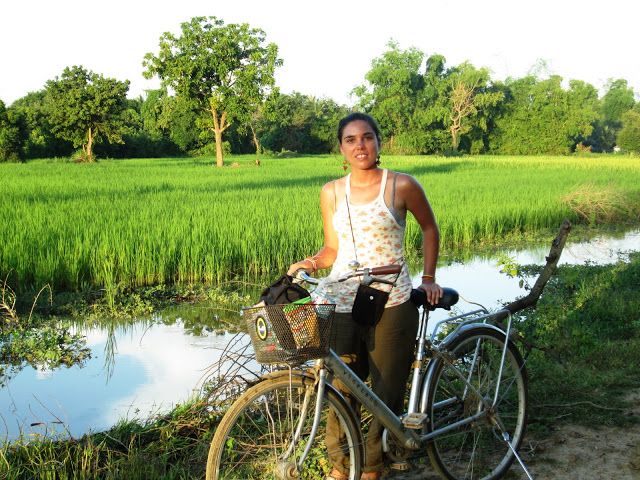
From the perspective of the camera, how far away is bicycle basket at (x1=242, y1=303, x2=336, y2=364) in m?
1.90

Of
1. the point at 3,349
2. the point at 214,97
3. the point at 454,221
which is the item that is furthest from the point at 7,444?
the point at 214,97

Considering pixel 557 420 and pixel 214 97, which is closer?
pixel 557 420

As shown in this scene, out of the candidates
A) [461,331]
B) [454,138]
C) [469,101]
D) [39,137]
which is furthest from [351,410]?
[469,101]

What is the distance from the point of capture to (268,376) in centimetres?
207

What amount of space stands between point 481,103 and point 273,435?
51.2 metres

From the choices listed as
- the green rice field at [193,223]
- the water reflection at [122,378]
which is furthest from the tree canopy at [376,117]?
the water reflection at [122,378]

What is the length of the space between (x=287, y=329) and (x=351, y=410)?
1.51 feet

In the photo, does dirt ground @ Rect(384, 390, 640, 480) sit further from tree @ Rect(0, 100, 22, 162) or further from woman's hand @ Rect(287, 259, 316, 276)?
tree @ Rect(0, 100, 22, 162)

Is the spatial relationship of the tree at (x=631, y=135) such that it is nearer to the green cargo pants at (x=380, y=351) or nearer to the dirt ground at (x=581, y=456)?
the dirt ground at (x=581, y=456)

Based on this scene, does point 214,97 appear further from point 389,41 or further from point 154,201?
point 389,41

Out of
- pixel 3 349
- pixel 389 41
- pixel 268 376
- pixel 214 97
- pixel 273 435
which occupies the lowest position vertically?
pixel 3 349

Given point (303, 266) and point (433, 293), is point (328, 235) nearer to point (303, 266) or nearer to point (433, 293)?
point (303, 266)

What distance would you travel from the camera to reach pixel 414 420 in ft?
7.98

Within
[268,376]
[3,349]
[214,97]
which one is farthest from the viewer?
[214,97]
